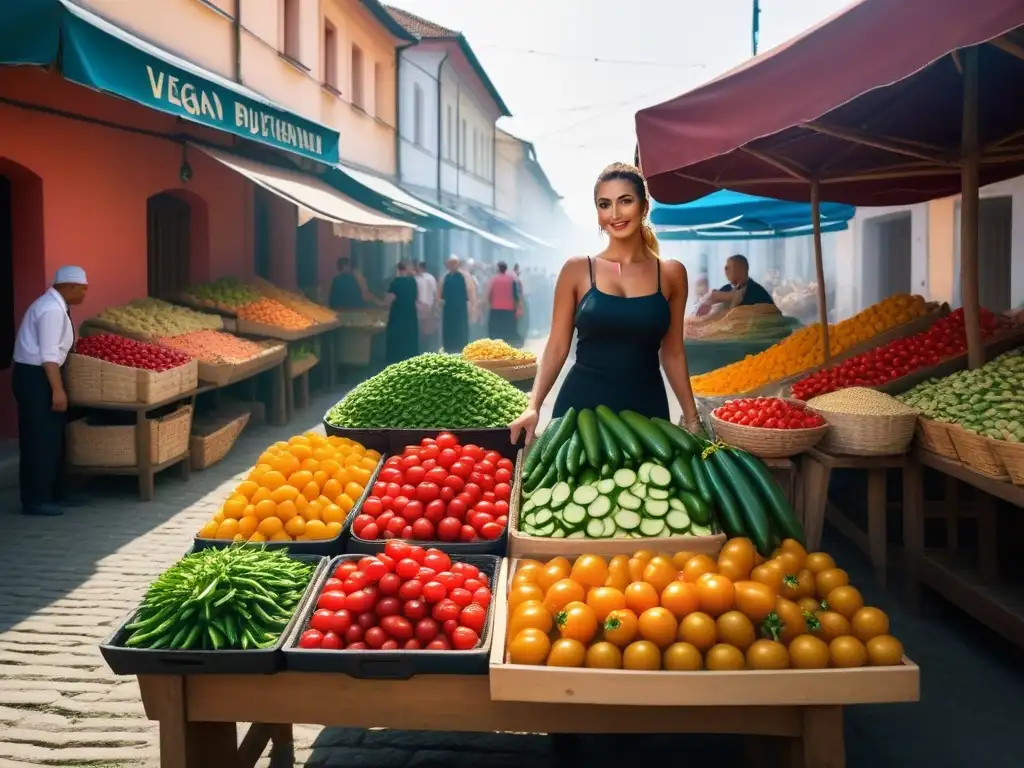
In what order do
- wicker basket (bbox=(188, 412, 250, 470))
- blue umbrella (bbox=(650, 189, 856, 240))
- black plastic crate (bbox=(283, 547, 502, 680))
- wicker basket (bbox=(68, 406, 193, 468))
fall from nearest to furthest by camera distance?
black plastic crate (bbox=(283, 547, 502, 680)) → wicker basket (bbox=(68, 406, 193, 468)) → wicker basket (bbox=(188, 412, 250, 470)) → blue umbrella (bbox=(650, 189, 856, 240))

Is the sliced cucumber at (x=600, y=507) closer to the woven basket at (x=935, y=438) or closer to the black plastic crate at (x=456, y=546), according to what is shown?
the black plastic crate at (x=456, y=546)

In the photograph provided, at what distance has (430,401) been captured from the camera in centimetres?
560

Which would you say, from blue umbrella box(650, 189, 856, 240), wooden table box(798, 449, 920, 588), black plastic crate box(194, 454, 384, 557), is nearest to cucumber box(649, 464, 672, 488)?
black plastic crate box(194, 454, 384, 557)

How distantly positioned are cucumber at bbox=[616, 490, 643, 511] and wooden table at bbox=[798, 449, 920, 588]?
1.94m

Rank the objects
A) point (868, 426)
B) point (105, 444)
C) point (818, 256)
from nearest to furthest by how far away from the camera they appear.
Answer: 1. point (868, 426)
2. point (818, 256)
3. point (105, 444)

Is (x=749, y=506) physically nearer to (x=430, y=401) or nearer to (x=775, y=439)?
(x=775, y=439)

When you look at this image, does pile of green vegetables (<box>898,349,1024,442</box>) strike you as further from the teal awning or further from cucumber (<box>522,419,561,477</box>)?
the teal awning

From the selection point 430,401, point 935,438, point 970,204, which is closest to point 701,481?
point 935,438

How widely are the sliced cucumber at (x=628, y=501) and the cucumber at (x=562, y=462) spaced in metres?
0.29

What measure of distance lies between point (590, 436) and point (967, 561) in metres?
2.56

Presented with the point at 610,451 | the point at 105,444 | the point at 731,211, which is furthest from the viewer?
the point at 731,211

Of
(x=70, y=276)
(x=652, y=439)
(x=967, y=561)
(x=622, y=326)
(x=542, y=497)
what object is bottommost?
(x=967, y=561)

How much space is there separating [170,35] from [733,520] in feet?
32.6

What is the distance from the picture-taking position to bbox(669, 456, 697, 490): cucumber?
361 centimetres
